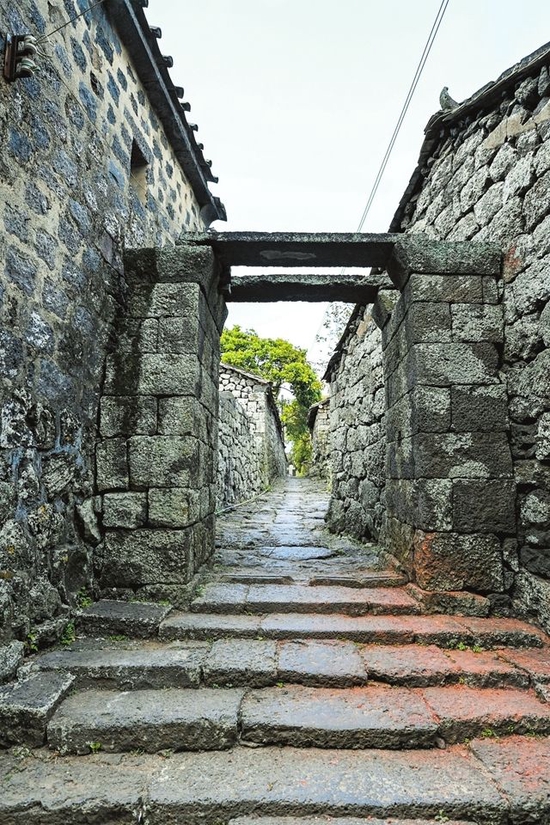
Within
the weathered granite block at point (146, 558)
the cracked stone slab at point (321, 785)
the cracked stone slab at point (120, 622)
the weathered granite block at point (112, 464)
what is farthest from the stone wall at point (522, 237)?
the weathered granite block at point (112, 464)

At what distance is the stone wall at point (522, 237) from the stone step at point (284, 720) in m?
0.86

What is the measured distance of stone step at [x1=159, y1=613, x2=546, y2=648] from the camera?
8.46 ft

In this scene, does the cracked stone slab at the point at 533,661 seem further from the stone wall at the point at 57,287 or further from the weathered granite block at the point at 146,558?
the stone wall at the point at 57,287

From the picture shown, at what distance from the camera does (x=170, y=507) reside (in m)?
3.03

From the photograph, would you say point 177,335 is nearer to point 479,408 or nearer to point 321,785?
point 479,408

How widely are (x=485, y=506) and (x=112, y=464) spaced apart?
235cm

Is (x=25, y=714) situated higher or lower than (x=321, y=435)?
lower

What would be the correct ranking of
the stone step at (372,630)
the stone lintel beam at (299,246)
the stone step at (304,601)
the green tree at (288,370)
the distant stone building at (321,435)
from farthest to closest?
the green tree at (288,370)
the distant stone building at (321,435)
the stone lintel beam at (299,246)
the stone step at (304,601)
the stone step at (372,630)

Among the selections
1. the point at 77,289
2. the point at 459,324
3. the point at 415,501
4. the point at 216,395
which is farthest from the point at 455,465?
the point at 77,289

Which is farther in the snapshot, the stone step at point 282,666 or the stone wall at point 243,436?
the stone wall at point 243,436

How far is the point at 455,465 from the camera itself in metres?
3.00

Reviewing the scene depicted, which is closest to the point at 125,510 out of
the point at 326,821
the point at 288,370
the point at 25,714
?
the point at 25,714

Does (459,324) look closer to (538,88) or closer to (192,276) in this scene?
(538,88)

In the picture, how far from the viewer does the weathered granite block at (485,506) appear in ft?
9.61
